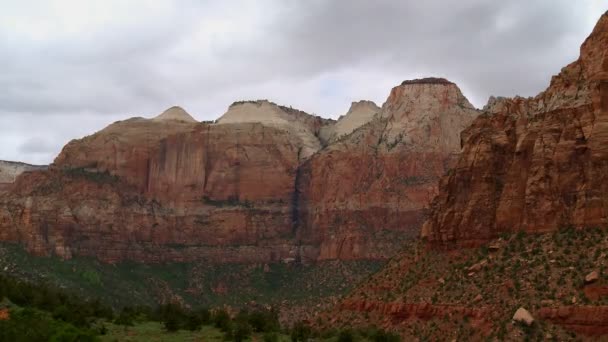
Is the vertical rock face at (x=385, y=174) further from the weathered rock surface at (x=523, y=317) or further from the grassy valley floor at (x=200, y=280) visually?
the weathered rock surface at (x=523, y=317)

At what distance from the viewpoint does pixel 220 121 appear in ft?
601

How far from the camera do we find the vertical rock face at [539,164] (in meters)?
70.0

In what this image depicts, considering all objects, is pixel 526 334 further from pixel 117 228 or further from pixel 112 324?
pixel 117 228

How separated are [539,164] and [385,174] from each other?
255ft

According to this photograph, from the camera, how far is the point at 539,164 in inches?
2896

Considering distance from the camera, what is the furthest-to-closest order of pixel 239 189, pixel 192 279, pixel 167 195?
pixel 239 189 → pixel 167 195 → pixel 192 279

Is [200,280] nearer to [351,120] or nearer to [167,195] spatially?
[167,195]

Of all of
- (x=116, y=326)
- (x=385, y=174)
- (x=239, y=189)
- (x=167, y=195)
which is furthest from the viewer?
(x=239, y=189)

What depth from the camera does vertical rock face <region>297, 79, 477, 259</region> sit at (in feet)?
475

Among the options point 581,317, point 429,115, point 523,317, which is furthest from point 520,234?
point 429,115

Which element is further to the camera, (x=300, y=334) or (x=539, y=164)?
(x=539, y=164)

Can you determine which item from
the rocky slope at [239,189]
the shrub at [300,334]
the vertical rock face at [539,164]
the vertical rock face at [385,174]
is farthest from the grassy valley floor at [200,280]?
the shrub at [300,334]

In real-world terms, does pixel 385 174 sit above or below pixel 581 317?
above

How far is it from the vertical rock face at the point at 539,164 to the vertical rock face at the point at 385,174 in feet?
194
